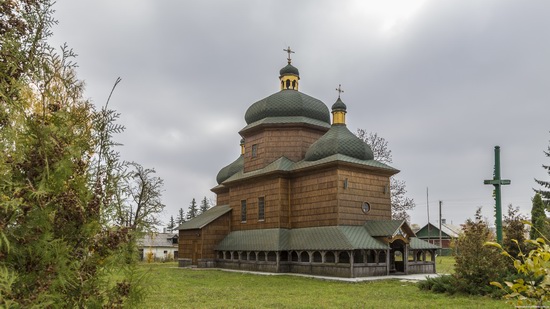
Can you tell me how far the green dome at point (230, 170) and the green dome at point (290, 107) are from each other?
21.7ft

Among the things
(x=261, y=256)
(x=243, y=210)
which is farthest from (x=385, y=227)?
(x=243, y=210)

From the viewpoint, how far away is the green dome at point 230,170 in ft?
112

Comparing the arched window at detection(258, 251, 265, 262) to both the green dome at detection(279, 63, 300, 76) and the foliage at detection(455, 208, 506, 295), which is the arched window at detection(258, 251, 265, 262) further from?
the foliage at detection(455, 208, 506, 295)

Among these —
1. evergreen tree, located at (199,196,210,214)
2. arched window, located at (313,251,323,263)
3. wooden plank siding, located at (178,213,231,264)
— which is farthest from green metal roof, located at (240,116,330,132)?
evergreen tree, located at (199,196,210,214)

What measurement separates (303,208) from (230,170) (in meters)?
12.7

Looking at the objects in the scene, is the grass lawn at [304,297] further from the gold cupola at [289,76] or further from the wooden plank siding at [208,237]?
the gold cupola at [289,76]

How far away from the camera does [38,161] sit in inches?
137

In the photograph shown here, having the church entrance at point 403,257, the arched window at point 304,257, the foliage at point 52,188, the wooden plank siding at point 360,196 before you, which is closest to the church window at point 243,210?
the arched window at point 304,257

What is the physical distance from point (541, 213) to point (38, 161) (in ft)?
80.7

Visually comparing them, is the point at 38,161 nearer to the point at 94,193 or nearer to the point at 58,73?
the point at 94,193

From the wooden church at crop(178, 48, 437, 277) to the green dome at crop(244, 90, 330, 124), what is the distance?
0.21 ft

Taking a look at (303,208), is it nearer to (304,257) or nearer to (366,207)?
(304,257)

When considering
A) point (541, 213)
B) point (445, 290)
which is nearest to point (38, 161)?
point (445, 290)

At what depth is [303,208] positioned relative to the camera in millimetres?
23188
